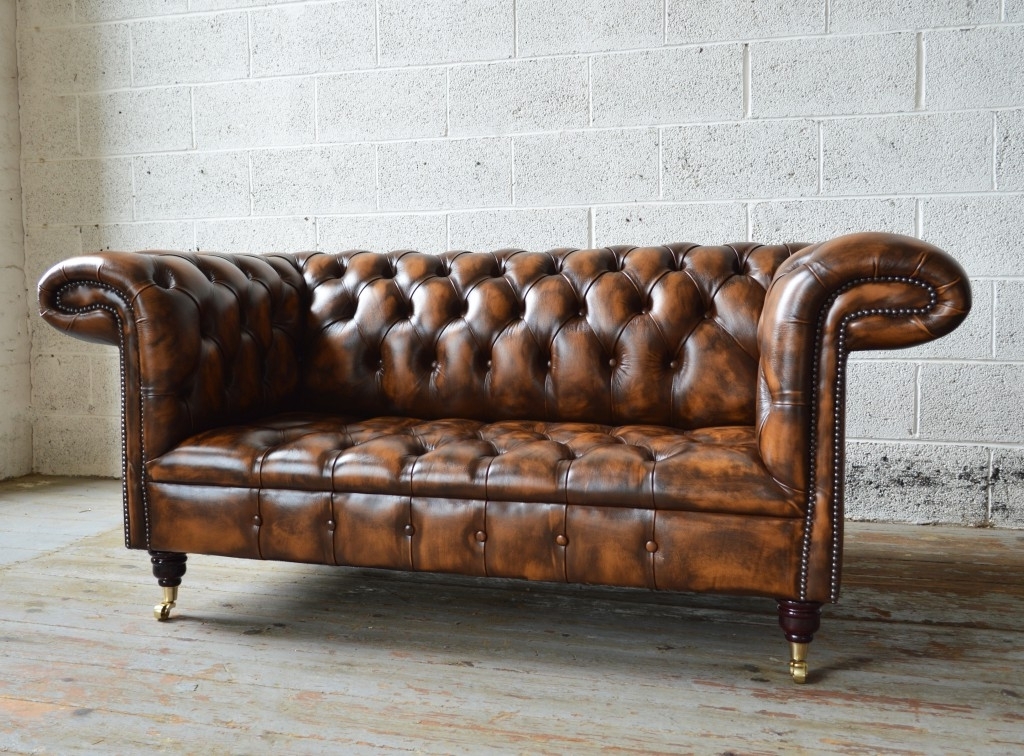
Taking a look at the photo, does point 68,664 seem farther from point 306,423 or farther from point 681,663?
point 681,663

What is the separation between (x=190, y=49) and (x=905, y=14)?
8.97 ft

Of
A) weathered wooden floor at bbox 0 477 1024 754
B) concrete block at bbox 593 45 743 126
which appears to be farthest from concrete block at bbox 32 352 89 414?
concrete block at bbox 593 45 743 126

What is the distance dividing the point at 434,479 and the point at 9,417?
2768 mm

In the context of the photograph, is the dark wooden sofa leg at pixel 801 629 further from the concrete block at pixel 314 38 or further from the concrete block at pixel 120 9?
the concrete block at pixel 120 9

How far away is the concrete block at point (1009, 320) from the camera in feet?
9.52

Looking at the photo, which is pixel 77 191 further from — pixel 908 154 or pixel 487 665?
pixel 908 154

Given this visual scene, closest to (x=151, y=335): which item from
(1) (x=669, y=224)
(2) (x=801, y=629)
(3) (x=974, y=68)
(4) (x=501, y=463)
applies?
(4) (x=501, y=463)

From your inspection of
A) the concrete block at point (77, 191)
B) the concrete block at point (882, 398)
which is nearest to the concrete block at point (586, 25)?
the concrete block at point (882, 398)

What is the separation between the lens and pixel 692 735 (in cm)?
155

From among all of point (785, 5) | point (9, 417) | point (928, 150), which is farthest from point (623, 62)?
point (9, 417)

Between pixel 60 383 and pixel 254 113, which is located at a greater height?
pixel 254 113

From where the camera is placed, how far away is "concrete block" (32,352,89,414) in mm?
3816

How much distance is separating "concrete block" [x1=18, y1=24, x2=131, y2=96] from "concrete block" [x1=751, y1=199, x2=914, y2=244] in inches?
106

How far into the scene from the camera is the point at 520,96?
3.25 m
